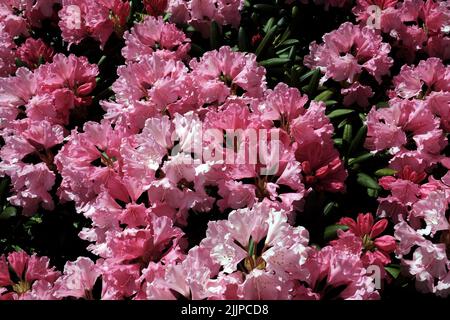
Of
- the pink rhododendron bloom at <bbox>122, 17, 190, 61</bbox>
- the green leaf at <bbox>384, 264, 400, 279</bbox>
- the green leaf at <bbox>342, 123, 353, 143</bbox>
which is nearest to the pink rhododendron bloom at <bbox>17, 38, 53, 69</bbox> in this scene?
the pink rhododendron bloom at <bbox>122, 17, 190, 61</bbox>

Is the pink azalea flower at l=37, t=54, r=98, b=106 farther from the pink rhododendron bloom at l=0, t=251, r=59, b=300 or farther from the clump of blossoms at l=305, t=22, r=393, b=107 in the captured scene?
the clump of blossoms at l=305, t=22, r=393, b=107

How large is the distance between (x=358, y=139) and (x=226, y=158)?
1.64 feet

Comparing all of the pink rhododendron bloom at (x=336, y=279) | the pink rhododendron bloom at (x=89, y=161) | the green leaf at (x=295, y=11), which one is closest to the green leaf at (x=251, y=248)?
the pink rhododendron bloom at (x=336, y=279)

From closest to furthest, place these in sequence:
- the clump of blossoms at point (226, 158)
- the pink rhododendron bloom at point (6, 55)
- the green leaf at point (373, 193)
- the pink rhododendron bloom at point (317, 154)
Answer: the clump of blossoms at point (226, 158), the pink rhododendron bloom at point (317, 154), the green leaf at point (373, 193), the pink rhododendron bloom at point (6, 55)

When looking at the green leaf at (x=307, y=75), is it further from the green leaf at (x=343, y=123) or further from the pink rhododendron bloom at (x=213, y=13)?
the pink rhododendron bloom at (x=213, y=13)

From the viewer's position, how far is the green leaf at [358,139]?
182cm

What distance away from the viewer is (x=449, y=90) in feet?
6.28

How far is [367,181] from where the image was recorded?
1.76 metres

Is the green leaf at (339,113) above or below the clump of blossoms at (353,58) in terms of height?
below

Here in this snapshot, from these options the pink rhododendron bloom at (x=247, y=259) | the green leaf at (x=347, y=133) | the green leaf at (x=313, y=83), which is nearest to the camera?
the pink rhododendron bloom at (x=247, y=259)

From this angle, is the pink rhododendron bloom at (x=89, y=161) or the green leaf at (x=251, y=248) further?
the pink rhododendron bloom at (x=89, y=161)

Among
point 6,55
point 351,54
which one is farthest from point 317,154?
point 6,55
